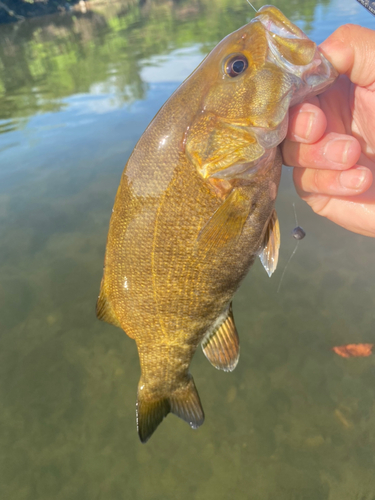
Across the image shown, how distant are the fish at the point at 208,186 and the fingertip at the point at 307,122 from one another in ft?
0.24

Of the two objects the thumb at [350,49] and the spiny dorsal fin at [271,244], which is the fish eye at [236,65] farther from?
the spiny dorsal fin at [271,244]

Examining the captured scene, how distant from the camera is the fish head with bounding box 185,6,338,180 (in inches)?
55.4

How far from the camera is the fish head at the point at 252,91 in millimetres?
1406

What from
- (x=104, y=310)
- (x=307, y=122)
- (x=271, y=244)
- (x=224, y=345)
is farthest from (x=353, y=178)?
(x=104, y=310)

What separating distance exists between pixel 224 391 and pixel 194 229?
2.50m

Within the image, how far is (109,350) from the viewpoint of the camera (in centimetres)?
393

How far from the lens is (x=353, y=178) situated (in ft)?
5.76

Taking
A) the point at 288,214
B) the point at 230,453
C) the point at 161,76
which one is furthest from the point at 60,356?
the point at 161,76

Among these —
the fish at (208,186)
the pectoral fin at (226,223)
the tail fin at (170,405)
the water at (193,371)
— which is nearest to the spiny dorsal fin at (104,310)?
the fish at (208,186)

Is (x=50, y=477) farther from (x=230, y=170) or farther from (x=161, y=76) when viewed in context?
(x=161, y=76)

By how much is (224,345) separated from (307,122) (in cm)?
132

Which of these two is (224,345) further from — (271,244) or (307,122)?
(307,122)

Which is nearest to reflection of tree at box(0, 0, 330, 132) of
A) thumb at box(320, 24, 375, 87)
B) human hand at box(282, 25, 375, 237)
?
human hand at box(282, 25, 375, 237)

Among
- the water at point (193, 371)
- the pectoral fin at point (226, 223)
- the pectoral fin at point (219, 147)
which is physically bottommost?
the water at point (193, 371)
